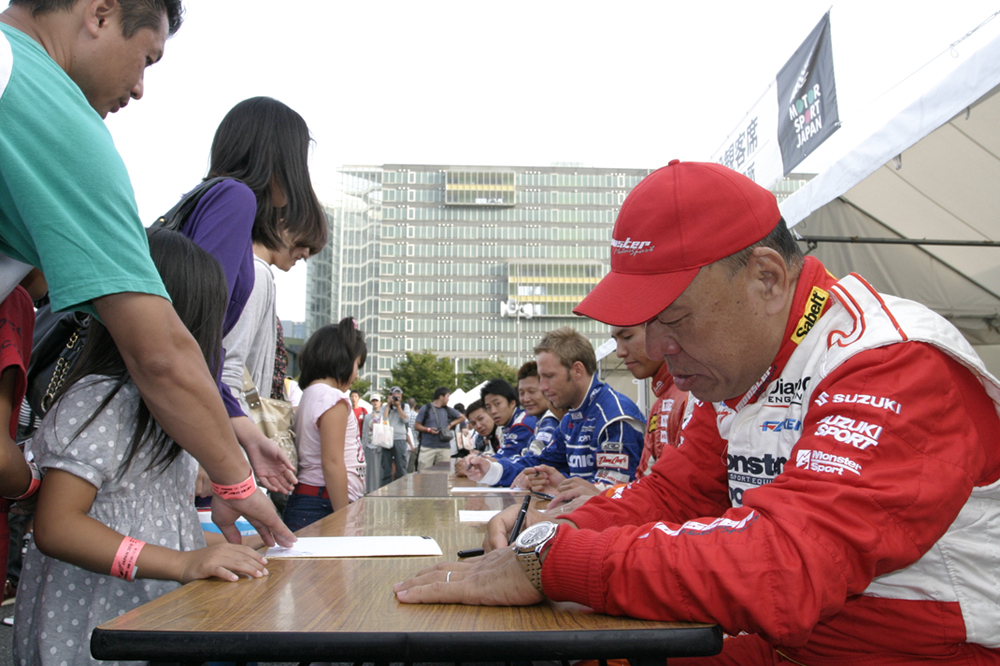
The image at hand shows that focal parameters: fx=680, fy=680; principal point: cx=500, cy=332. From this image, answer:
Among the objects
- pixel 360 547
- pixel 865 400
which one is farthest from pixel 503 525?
pixel 865 400

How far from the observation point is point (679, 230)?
1179 millimetres

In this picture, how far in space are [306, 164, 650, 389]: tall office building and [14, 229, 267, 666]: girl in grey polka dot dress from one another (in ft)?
223

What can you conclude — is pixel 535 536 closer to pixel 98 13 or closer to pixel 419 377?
pixel 98 13

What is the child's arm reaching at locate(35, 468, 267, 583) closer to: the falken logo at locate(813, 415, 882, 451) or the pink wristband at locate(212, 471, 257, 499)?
the pink wristband at locate(212, 471, 257, 499)

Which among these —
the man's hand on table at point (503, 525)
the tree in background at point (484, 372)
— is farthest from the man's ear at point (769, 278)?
the tree in background at point (484, 372)

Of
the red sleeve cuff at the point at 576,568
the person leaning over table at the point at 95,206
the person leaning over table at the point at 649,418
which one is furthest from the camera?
the person leaning over table at the point at 649,418

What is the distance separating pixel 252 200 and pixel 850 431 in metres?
1.64

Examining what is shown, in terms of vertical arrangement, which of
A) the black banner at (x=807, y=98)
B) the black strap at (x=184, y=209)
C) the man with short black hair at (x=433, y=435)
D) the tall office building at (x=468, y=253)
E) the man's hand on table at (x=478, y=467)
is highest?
the tall office building at (x=468, y=253)

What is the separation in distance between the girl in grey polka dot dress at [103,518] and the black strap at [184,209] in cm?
37

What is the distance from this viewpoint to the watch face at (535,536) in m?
1.03

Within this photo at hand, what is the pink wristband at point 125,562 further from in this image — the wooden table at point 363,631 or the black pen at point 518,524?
the black pen at point 518,524

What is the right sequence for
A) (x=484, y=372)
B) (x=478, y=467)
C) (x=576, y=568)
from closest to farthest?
(x=576, y=568)
(x=478, y=467)
(x=484, y=372)

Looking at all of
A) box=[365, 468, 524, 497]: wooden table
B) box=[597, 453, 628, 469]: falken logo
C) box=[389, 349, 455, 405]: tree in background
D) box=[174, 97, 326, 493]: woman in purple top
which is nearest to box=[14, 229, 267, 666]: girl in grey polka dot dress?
box=[174, 97, 326, 493]: woman in purple top

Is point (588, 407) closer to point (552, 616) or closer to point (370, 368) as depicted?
point (552, 616)
